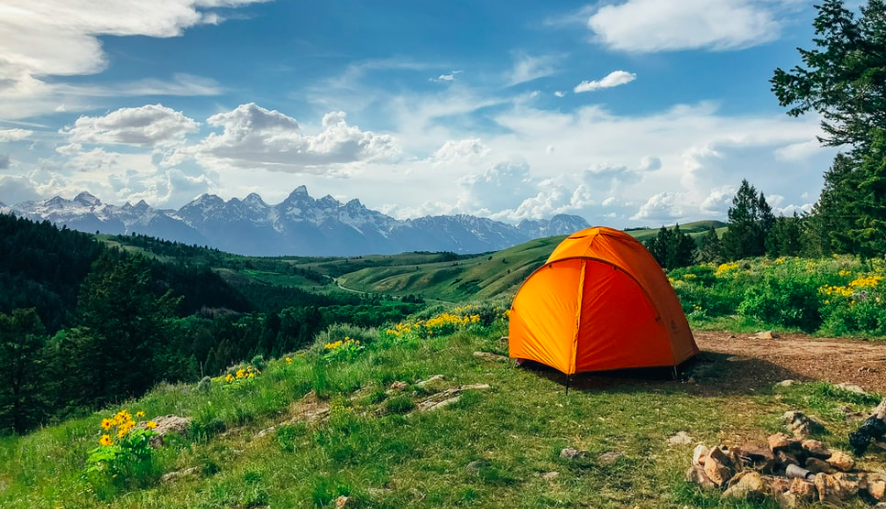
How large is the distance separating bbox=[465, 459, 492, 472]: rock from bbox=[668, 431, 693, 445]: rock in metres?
2.90

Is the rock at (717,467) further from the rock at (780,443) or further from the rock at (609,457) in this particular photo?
the rock at (609,457)

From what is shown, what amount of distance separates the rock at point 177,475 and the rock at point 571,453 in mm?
5722

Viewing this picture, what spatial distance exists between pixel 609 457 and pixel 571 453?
1.71 ft

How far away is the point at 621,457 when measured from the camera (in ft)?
24.5

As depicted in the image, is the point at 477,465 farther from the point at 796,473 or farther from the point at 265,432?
the point at 265,432

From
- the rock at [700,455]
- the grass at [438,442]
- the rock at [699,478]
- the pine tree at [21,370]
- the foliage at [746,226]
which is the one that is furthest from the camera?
the foliage at [746,226]

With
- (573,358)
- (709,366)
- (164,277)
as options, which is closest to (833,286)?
(709,366)

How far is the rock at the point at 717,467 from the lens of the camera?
21.0ft

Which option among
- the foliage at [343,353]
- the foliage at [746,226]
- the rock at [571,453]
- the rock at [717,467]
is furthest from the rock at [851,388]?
the foliage at [746,226]

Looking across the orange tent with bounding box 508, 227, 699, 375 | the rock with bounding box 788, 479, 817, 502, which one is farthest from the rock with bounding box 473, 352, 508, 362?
the rock with bounding box 788, 479, 817, 502

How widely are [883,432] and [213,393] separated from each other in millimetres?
14406

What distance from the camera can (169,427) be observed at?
1102 centimetres

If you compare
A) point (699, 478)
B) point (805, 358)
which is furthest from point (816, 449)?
point (805, 358)

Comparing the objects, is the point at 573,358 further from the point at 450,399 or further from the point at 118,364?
the point at 118,364
